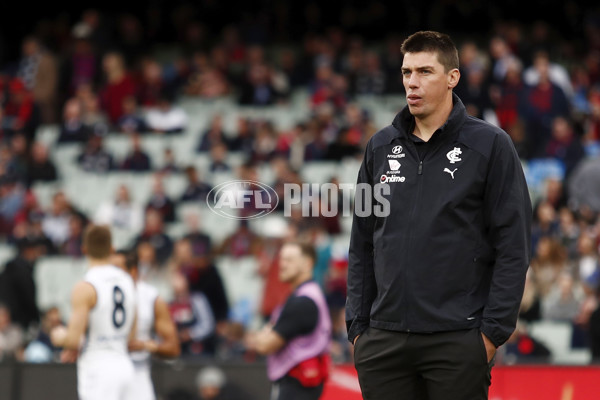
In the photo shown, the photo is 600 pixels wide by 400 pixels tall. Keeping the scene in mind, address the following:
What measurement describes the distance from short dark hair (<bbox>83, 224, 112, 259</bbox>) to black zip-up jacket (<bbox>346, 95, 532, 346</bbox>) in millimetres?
2998

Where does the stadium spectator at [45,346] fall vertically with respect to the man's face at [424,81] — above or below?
below

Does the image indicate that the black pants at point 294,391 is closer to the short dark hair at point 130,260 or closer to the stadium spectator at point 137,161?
the short dark hair at point 130,260

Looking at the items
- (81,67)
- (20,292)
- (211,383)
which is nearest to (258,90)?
(81,67)

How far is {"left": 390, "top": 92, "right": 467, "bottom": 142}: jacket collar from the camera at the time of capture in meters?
4.83

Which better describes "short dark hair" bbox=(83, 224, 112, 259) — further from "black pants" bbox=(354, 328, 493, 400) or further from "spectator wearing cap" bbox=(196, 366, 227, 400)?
"spectator wearing cap" bbox=(196, 366, 227, 400)

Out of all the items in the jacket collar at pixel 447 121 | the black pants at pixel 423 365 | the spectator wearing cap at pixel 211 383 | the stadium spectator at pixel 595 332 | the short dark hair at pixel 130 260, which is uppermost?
the jacket collar at pixel 447 121

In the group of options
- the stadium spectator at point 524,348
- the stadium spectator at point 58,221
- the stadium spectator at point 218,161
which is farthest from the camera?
the stadium spectator at point 218,161

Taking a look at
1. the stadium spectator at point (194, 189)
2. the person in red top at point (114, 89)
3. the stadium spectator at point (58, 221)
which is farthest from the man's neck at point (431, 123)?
the person in red top at point (114, 89)

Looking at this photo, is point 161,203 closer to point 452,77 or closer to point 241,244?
point 241,244

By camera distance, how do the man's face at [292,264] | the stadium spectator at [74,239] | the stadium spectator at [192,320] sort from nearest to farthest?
the man's face at [292,264] < the stadium spectator at [192,320] < the stadium spectator at [74,239]

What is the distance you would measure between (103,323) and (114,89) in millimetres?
11259

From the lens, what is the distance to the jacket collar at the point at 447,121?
4828 mm

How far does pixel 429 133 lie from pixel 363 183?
393mm

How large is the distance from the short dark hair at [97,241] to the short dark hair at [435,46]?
3201mm
